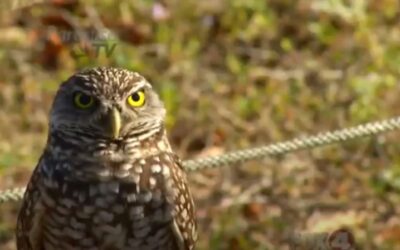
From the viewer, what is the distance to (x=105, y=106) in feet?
12.6

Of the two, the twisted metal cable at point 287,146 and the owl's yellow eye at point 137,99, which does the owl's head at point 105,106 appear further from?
the twisted metal cable at point 287,146

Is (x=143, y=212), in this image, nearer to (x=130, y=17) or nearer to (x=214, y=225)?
(x=214, y=225)

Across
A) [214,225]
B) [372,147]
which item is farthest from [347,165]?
[214,225]

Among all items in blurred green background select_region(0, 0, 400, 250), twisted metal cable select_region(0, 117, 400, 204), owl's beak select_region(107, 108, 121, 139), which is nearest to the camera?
owl's beak select_region(107, 108, 121, 139)

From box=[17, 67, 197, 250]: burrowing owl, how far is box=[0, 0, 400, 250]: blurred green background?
Answer: 148 centimetres

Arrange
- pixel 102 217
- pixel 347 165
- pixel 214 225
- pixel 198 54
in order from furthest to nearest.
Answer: pixel 198 54, pixel 347 165, pixel 214 225, pixel 102 217

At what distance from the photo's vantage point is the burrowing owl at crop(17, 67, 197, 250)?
3879mm

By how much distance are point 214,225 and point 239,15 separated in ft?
6.32

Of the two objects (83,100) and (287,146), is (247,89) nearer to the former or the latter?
(287,146)

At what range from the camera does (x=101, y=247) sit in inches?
159

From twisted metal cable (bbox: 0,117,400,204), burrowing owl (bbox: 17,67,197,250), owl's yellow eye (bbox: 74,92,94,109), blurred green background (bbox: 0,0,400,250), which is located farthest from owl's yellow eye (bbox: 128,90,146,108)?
blurred green background (bbox: 0,0,400,250)

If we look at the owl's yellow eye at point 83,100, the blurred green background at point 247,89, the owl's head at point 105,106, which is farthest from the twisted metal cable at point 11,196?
the owl's yellow eye at point 83,100

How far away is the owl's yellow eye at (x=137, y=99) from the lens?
389 cm

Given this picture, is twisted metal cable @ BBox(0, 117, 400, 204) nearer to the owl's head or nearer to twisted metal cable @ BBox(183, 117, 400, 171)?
twisted metal cable @ BBox(183, 117, 400, 171)
